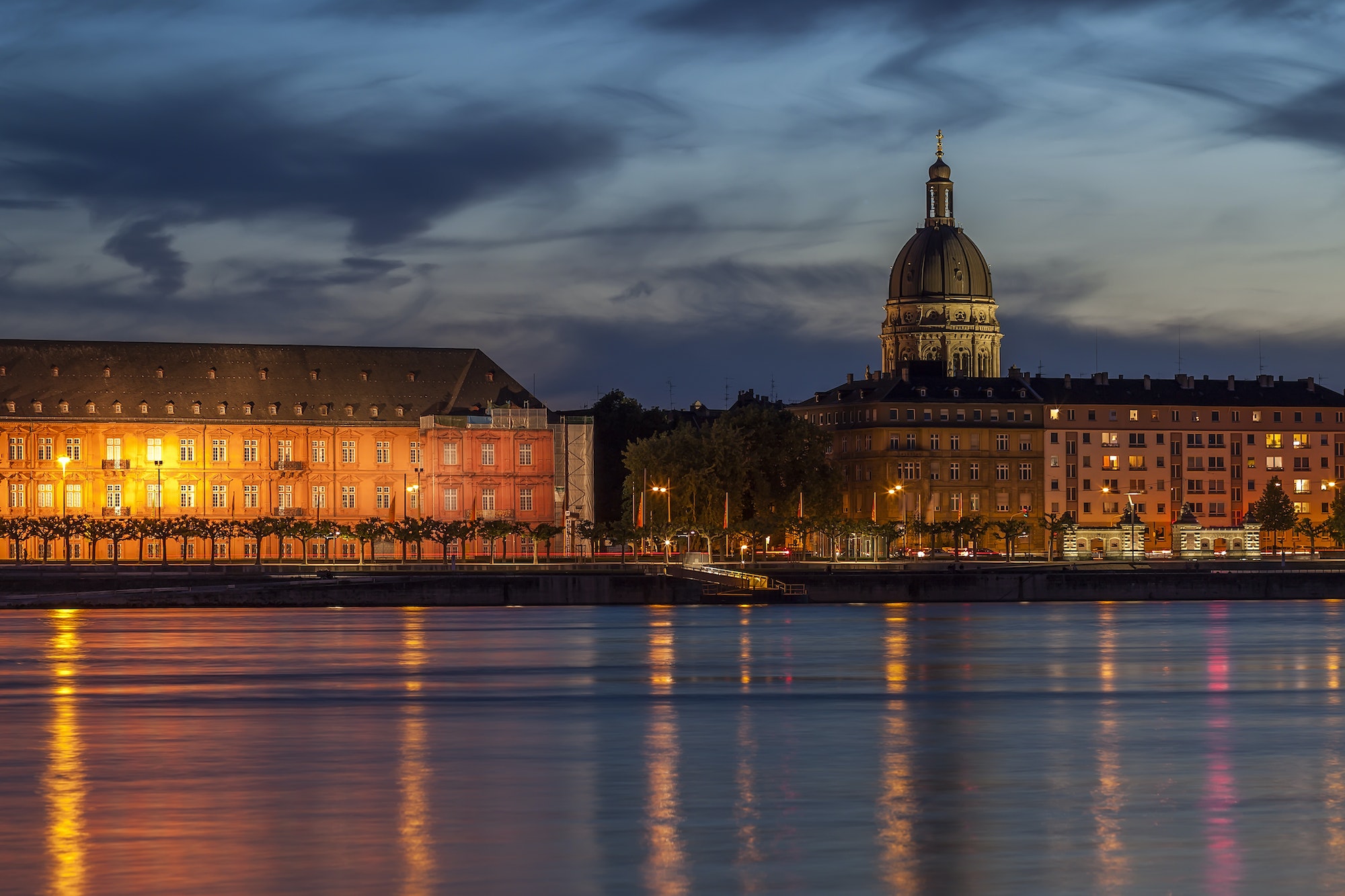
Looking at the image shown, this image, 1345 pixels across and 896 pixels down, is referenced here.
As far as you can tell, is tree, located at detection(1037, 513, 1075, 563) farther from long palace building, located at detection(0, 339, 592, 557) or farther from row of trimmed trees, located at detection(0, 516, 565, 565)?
row of trimmed trees, located at detection(0, 516, 565, 565)

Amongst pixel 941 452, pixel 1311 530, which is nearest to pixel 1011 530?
pixel 941 452

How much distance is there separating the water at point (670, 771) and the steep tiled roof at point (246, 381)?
306 feet

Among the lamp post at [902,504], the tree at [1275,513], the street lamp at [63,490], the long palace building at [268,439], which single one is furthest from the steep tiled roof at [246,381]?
the tree at [1275,513]

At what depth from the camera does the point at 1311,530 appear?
546 feet

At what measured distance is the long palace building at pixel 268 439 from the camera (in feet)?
479

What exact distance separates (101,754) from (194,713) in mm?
6821

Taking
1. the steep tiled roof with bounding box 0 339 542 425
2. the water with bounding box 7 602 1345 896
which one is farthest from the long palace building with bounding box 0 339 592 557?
the water with bounding box 7 602 1345 896

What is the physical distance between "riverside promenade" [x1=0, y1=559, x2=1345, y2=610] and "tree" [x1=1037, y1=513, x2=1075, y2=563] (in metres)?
48.5

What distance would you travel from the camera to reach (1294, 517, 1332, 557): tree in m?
164

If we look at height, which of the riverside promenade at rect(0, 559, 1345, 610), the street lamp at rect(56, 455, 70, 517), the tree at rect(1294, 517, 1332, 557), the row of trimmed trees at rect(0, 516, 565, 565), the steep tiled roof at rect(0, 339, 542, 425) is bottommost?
the riverside promenade at rect(0, 559, 1345, 610)

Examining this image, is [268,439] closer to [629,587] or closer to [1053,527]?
[1053,527]

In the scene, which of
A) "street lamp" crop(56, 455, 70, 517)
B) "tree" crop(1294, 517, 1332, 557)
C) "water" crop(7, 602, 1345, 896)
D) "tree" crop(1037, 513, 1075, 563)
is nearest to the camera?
"water" crop(7, 602, 1345, 896)

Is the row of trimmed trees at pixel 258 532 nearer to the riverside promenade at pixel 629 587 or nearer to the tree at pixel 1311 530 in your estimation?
the riverside promenade at pixel 629 587

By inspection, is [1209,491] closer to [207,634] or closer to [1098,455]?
[1098,455]
